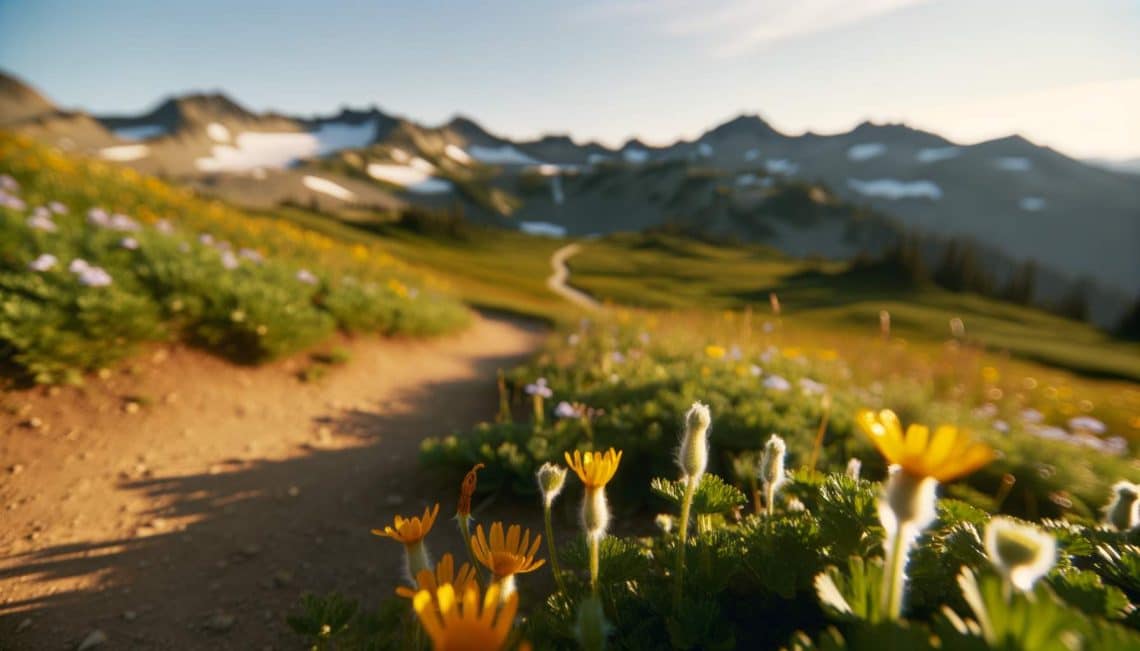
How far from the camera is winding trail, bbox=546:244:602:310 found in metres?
29.7

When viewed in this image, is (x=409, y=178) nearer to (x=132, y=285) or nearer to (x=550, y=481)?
(x=132, y=285)

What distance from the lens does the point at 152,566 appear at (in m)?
3.21

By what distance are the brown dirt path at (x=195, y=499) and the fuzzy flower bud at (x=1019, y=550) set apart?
3026 mm

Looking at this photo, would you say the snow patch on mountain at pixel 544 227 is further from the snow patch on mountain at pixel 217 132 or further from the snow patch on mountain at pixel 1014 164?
the snow patch on mountain at pixel 1014 164

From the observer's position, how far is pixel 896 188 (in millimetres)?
156375

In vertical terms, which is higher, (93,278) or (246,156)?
(246,156)

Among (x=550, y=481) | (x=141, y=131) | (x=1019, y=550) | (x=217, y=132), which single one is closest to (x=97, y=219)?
(x=550, y=481)

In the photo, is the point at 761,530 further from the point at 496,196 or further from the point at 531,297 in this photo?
the point at 496,196

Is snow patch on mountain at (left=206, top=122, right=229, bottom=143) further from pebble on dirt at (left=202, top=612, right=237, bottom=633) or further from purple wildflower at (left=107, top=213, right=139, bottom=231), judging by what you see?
pebble on dirt at (left=202, top=612, right=237, bottom=633)

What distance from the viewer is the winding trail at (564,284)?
2965cm

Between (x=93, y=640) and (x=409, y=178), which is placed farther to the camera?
(x=409, y=178)

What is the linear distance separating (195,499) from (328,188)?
153 meters

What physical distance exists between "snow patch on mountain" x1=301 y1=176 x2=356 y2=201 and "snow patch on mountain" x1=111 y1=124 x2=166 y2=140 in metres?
91.4

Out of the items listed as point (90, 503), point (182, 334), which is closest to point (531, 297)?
point (182, 334)
